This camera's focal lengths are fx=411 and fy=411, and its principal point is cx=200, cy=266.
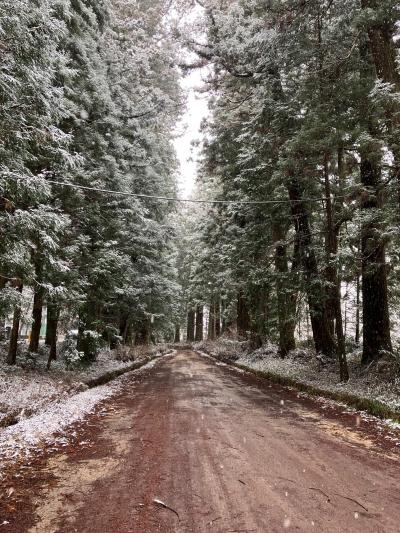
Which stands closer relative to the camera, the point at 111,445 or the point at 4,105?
the point at 111,445

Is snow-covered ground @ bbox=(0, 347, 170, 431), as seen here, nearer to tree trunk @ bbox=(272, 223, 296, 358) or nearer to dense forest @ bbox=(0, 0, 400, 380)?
dense forest @ bbox=(0, 0, 400, 380)

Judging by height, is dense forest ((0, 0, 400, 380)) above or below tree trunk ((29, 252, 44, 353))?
above

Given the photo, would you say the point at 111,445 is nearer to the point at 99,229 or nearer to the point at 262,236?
the point at 99,229

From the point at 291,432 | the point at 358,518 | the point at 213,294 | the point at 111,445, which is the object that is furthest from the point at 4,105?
the point at 213,294

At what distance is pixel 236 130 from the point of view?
64.5ft

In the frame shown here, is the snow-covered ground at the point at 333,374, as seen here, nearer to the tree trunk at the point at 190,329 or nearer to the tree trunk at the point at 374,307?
the tree trunk at the point at 374,307

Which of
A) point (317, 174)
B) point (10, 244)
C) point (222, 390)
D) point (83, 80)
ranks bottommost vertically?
point (222, 390)

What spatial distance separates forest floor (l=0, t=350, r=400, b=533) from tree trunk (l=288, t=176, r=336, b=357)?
537cm

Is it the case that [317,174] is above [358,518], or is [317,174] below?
above

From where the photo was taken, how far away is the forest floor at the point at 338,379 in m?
9.03

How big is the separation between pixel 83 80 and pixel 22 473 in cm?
1305

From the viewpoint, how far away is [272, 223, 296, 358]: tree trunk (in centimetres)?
1448

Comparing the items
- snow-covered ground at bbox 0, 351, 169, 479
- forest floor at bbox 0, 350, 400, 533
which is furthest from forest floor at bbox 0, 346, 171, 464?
forest floor at bbox 0, 350, 400, 533

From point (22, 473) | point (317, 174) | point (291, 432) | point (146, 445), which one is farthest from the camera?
point (317, 174)
